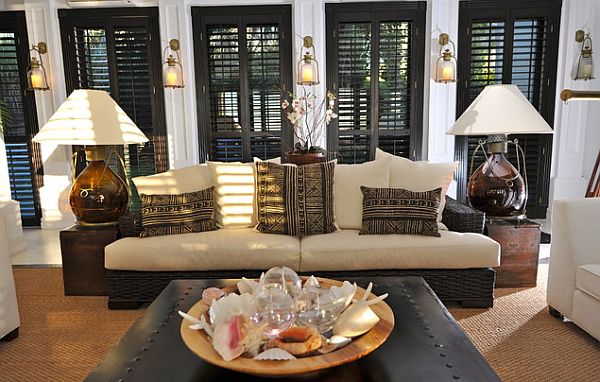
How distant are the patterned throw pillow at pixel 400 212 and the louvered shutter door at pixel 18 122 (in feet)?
13.6

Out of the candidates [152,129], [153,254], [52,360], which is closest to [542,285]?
[153,254]

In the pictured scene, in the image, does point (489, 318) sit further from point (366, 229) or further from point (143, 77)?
point (143, 77)

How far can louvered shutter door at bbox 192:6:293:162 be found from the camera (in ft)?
17.1

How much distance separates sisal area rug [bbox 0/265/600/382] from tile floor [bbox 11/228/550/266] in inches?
34.5

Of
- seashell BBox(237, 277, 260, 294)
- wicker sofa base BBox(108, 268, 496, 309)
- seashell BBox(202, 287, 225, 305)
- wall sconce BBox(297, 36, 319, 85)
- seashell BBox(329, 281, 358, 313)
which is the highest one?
wall sconce BBox(297, 36, 319, 85)

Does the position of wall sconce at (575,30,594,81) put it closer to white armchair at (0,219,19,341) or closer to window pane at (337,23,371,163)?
window pane at (337,23,371,163)

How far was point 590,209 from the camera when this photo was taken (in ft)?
8.80

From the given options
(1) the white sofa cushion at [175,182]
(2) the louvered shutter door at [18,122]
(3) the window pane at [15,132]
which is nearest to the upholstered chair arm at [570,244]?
(1) the white sofa cushion at [175,182]

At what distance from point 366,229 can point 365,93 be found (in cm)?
254

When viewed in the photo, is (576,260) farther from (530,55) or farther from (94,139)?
(530,55)

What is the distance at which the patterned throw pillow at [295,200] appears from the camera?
3189mm

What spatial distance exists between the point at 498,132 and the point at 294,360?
2365 mm

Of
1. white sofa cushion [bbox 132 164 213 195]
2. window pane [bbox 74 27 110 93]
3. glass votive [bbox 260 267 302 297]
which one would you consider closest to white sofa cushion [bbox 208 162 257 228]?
white sofa cushion [bbox 132 164 213 195]

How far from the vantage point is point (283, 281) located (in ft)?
5.86
